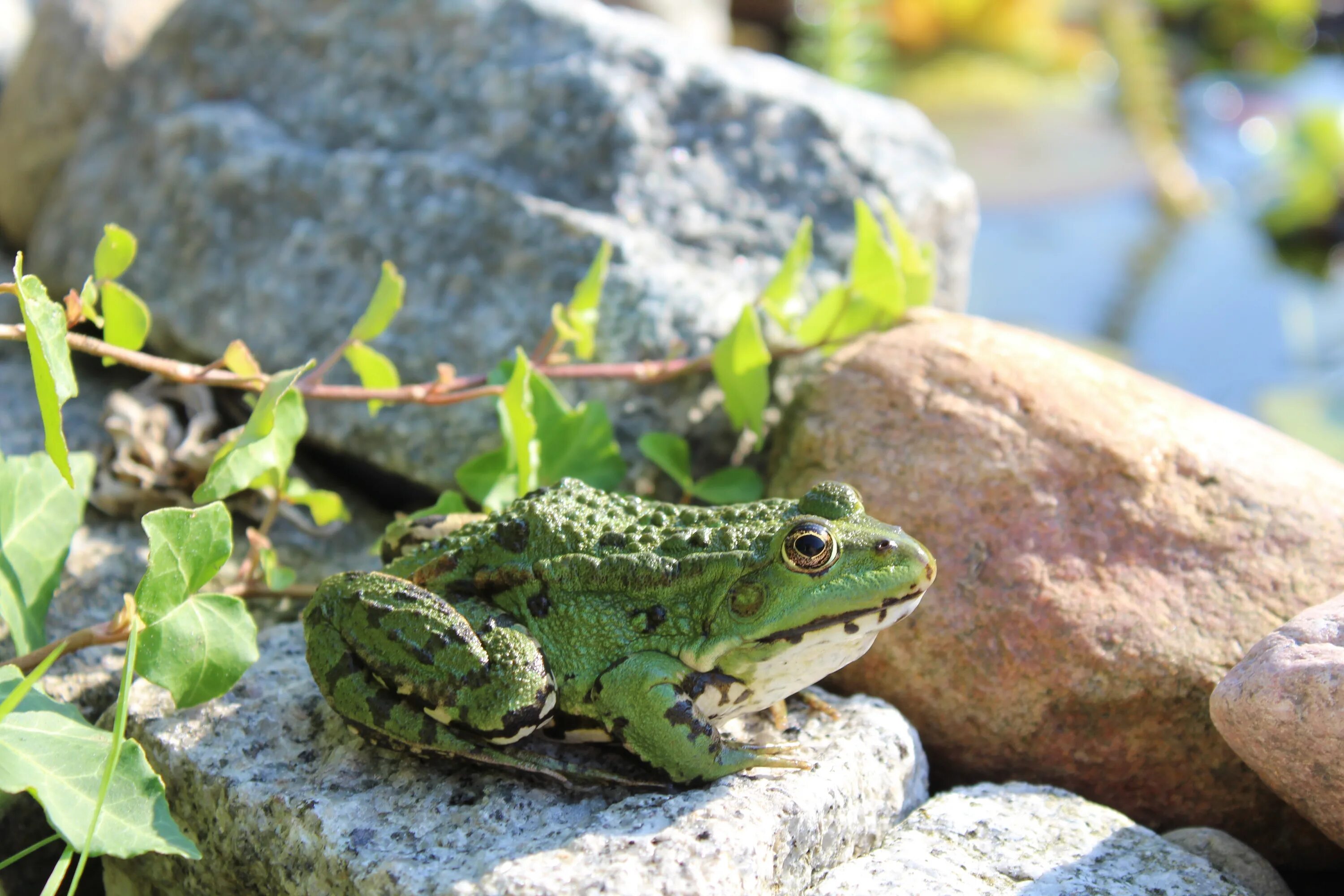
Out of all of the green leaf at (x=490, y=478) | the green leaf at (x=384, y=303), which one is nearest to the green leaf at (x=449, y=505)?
the green leaf at (x=490, y=478)

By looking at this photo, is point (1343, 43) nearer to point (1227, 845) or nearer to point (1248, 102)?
point (1248, 102)

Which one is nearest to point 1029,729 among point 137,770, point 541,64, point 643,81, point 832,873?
point 832,873

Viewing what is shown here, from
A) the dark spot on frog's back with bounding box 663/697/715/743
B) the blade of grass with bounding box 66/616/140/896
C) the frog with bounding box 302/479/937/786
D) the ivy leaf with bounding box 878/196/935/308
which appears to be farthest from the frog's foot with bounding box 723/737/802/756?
the ivy leaf with bounding box 878/196/935/308

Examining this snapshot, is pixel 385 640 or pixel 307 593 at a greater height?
pixel 385 640

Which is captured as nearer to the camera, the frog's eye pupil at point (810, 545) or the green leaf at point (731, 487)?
the frog's eye pupil at point (810, 545)

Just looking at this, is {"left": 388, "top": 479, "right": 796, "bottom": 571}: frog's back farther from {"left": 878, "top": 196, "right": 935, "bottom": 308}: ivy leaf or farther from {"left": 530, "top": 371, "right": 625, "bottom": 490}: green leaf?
{"left": 878, "top": 196, "right": 935, "bottom": 308}: ivy leaf

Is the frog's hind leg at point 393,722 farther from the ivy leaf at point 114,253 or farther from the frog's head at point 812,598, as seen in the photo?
the ivy leaf at point 114,253
